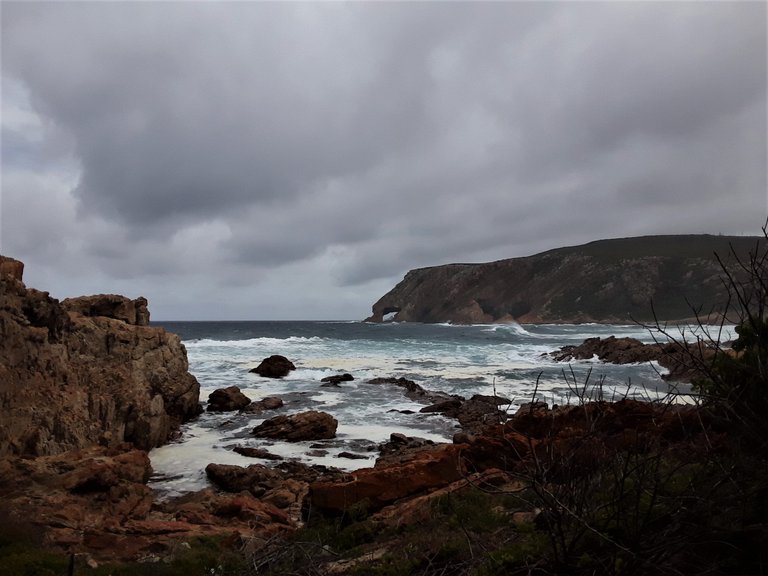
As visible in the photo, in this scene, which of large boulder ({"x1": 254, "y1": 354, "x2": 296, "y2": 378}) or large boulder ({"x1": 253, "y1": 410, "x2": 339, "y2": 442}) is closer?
large boulder ({"x1": 253, "y1": 410, "x2": 339, "y2": 442})

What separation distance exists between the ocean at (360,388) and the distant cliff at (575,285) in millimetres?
77135

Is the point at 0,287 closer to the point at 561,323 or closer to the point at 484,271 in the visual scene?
the point at 561,323

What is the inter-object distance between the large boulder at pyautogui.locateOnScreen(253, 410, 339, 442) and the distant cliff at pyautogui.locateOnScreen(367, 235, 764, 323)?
105 meters

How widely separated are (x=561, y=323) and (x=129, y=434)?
4744 inches

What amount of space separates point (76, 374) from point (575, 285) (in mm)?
132558

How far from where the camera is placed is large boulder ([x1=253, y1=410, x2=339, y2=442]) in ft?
53.0

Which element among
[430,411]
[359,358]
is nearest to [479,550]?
[430,411]

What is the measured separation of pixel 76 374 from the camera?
12.5 metres

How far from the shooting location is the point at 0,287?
10.8 meters

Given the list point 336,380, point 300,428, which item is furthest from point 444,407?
point 336,380

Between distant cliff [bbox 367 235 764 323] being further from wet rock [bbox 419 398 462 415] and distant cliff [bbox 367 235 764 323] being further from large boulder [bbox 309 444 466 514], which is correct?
large boulder [bbox 309 444 466 514]

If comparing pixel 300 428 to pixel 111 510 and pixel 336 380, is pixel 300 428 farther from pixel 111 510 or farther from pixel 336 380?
pixel 336 380

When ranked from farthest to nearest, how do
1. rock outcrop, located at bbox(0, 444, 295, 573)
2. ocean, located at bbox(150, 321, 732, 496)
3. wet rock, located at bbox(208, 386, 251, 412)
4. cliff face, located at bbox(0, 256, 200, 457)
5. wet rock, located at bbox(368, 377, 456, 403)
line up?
1. wet rock, located at bbox(368, 377, 456, 403)
2. wet rock, located at bbox(208, 386, 251, 412)
3. ocean, located at bbox(150, 321, 732, 496)
4. cliff face, located at bbox(0, 256, 200, 457)
5. rock outcrop, located at bbox(0, 444, 295, 573)

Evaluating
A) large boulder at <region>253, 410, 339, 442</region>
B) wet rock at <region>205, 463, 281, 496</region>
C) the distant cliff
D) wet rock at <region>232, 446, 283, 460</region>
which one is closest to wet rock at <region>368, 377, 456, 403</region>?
large boulder at <region>253, 410, 339, 442</region>
